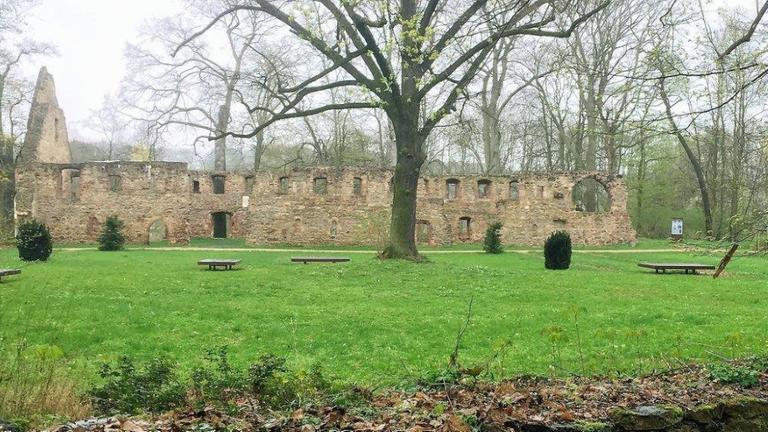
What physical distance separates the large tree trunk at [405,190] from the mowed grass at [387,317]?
1.42 m

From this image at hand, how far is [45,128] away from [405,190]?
99.1 ft

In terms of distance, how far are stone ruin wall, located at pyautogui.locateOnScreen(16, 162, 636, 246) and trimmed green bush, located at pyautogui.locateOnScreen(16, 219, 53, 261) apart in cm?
1217

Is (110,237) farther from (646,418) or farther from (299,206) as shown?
(646,418)

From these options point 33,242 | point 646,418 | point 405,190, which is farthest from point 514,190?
point 646,418

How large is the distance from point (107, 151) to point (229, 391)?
58.0 meters

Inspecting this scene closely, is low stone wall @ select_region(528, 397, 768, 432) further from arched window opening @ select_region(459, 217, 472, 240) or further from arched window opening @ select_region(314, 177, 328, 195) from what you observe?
arched window opening @ select_region(459, 217, 472, 240)

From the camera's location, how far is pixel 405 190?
1847 cm

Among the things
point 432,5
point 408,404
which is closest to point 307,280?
point 432,5

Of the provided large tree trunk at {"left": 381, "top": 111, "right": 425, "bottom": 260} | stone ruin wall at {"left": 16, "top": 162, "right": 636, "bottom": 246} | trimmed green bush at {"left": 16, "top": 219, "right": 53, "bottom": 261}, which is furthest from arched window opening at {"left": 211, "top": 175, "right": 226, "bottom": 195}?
large tree trunk at {"left": 381, "top": 111, "right": 425, "bottom": 260}

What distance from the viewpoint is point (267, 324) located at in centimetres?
967

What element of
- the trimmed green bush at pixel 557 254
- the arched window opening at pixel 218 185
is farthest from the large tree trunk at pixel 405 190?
the arched window opening at pixel 218 185

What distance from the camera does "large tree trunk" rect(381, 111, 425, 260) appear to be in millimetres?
18281

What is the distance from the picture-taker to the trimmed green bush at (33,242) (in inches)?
744

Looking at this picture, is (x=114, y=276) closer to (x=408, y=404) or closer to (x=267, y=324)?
(x=267, y=324)
